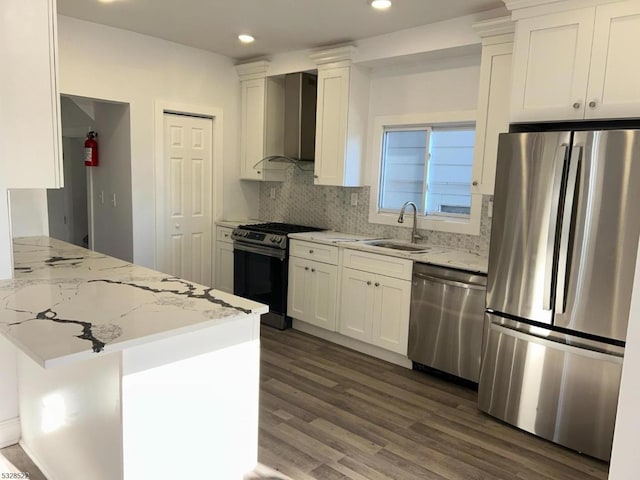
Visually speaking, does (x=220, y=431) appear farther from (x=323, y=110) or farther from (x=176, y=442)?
(x=323, y=110)

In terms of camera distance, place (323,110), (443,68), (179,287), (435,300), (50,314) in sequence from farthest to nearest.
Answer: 1. (323,110)
2. (443,68)
3. (435,300)
4. (179,287)
5. (50,314)

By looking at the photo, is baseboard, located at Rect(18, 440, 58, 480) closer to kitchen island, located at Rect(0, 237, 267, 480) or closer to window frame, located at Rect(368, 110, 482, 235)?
kitchen island, located at Rect(0, 237, 267, 480)

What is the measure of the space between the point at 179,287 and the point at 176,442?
2.29 ft

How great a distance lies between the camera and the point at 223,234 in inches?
200

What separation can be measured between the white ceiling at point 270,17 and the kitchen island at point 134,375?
7.36 feet

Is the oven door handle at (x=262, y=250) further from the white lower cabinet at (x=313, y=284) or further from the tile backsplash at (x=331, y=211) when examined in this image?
the tile backsplash at (x=331, y=211)

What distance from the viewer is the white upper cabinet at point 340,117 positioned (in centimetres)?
417

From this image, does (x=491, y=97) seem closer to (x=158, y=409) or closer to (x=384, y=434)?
(x=384, y=434)

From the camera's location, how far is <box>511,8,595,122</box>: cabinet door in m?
2.59

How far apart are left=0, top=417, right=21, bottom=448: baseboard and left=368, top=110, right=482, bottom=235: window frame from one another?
3.09 m

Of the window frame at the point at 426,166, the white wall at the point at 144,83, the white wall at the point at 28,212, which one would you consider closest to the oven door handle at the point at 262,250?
the white wall at the point at 144,83

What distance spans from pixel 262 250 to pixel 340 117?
4.73ft

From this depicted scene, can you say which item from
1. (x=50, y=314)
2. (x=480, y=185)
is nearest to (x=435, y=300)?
(x=480, y=185)

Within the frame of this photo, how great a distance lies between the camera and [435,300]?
11.0 ft
